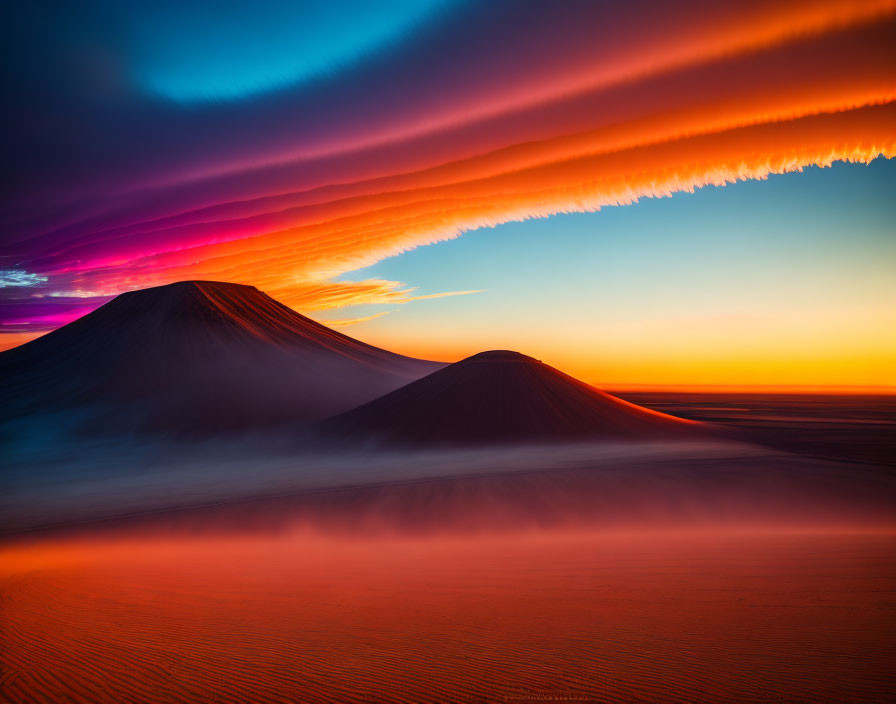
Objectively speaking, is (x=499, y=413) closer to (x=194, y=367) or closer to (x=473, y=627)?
(x=473, y=627)

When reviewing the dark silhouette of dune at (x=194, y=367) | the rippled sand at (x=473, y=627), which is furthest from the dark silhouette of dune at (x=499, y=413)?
the rippled sand at (x=473, y=627)

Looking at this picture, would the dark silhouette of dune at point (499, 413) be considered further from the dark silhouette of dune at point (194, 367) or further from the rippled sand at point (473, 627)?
the rippled sand at point (473, 627)

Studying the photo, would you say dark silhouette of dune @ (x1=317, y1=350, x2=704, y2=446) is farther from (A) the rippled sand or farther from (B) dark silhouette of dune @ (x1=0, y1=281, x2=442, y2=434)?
(A) the rippled sand

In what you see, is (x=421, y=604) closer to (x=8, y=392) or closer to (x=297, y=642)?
(x=297, y=642)

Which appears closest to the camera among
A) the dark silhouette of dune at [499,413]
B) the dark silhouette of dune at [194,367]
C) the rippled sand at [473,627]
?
the rippled sand at [473,627]

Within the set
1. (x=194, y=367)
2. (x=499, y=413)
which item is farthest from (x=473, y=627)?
(x=194, y=367)

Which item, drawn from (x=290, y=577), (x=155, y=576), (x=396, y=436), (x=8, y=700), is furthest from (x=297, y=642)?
(x=396, y=436)

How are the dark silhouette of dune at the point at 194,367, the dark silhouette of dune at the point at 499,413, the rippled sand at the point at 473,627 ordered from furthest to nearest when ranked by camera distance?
1. the dark silhouette of dune at the point at 194,367
2. the dark silhouette of dune at the point at 499,413
3. the rippled sand at the point at 473,627
